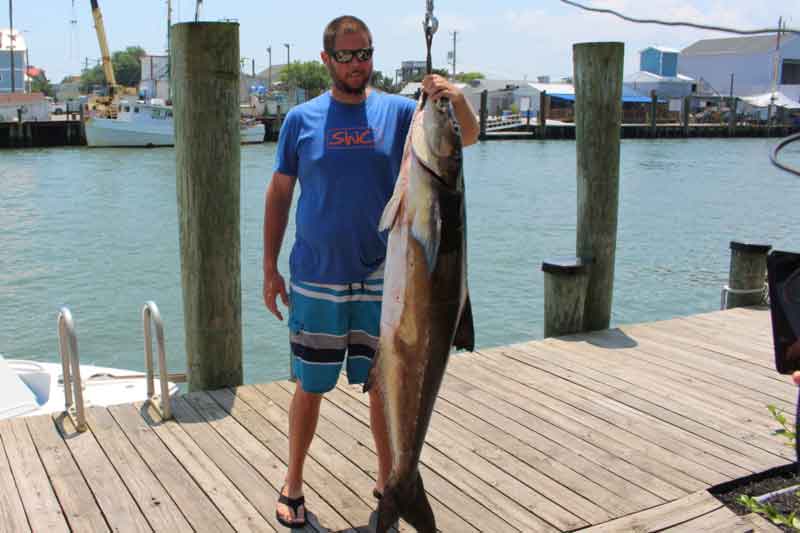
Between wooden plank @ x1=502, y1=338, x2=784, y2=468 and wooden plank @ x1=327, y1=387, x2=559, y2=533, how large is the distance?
1098 mm

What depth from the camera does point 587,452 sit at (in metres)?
4.06

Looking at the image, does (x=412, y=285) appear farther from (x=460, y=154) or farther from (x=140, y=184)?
(x=140, y=184)

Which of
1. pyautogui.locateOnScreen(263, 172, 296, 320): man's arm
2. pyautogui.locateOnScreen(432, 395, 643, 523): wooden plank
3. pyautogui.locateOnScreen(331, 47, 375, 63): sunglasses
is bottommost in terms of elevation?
pyautogui.locateOnScreen(432, 395, 643, 523): wooden plank

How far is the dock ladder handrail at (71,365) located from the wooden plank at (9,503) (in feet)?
1.31

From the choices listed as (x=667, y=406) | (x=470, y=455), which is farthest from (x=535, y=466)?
(x=667, y=406)

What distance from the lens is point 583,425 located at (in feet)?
14.5

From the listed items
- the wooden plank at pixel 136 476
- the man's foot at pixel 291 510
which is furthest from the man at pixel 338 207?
the wooden plank at pixel 136 476

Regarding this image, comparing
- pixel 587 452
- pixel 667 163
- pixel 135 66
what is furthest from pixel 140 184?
pixel 135 66

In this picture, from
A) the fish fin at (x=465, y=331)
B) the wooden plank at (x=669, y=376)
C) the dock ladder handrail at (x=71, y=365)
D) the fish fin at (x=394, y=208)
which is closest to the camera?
the fish fin at (x=394, y=208)

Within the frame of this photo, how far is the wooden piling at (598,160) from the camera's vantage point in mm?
6055

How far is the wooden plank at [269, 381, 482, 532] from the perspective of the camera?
3.41 meters

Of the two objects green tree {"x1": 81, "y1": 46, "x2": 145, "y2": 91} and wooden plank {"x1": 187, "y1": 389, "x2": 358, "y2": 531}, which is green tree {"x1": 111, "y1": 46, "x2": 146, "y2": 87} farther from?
wooden plank {"x1": 187, "y1": 389, "x2": 358, "y2": 531}

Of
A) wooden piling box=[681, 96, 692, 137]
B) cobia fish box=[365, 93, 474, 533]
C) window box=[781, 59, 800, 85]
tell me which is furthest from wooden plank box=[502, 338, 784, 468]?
window box=[781, 59, 800, 85]

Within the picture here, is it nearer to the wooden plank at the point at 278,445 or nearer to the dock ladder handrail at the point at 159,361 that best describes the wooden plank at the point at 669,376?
the wooden plank at the point at 278,445
